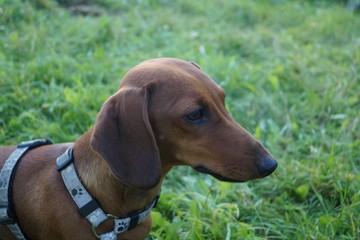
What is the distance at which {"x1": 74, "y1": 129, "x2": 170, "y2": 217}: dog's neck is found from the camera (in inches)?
99.6

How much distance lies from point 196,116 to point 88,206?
748mm

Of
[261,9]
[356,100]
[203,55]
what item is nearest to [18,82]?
[203,55]

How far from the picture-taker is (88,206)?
8.23ft

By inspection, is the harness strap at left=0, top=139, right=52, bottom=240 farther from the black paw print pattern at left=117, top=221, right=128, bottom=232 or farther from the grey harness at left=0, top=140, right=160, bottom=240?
the black paw print pattern at left=117, top=221, right=128, bottom=232

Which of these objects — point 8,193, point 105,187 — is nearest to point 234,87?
point 105,187

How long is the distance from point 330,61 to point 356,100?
1145 millimetres

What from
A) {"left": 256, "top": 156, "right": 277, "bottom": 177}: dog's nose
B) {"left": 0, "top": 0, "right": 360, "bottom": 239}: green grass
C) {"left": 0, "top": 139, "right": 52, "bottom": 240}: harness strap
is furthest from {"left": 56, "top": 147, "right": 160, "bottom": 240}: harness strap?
{"left": 256, "top": 156, "right": 277, "bottom": 177}: dog's nose

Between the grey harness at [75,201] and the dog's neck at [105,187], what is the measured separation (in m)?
0.03

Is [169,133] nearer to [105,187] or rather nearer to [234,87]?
[105,187]

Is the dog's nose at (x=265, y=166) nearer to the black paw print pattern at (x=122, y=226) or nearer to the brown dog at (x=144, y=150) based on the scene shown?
the brown dog at (x=144, y=150)

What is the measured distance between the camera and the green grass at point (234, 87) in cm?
337

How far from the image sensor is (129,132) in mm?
2377

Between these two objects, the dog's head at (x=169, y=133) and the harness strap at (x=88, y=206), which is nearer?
the dog's head at (x=169, y=133)

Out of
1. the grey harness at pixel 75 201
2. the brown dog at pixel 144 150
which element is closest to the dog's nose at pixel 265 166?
the brown dog at pixel 144 150
